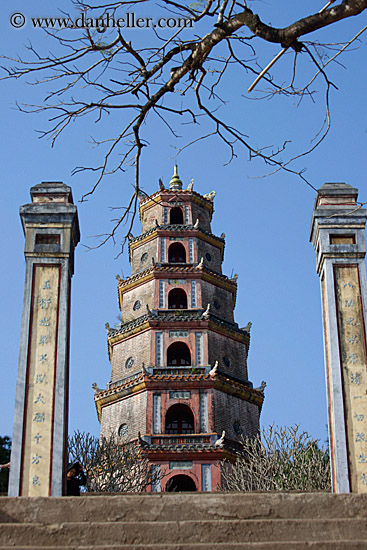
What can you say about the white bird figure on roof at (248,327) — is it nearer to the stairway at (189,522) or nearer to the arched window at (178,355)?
the arched window at (178,355)

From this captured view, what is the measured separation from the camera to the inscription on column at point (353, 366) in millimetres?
9039

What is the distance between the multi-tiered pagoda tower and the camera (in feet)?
78.4

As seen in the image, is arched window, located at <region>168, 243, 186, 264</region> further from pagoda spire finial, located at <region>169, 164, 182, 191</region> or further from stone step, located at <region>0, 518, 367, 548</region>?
stone step, located at <region>0, 518, 367, 548</region>

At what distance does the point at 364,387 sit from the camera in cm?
938

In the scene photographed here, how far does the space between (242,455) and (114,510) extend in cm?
1678

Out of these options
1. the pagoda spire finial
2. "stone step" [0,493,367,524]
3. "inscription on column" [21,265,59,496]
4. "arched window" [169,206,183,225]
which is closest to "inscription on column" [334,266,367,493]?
"stone step" [0,493,367,524]

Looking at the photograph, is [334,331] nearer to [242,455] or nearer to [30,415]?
[30,415]

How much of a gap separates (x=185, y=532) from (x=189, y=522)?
0.09 metres

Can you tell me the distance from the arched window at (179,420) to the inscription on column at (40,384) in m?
15.2

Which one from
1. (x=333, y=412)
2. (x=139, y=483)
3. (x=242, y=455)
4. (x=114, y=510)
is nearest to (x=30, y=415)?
(x=114, y=510)

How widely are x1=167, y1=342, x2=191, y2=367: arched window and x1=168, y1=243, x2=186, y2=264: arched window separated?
128 inches

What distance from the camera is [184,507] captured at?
742cm

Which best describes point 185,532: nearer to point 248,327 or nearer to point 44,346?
point 44,346

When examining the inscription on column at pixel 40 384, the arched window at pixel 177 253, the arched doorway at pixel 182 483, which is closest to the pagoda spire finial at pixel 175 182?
the arched window at pixel 177 253
